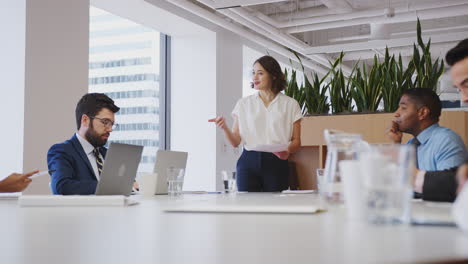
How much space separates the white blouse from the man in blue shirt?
667 millimetres

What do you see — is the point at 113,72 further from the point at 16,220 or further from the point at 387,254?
the point at 387,254

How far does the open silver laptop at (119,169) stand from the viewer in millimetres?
2072

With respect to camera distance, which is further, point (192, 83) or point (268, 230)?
point (192, 83)

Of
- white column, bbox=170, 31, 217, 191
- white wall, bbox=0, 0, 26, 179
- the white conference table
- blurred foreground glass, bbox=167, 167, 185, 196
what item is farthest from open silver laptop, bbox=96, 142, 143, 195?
white column, bbox=170, 31, 217, 191

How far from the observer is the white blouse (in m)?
3.60

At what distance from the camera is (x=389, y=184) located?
0.89 meters

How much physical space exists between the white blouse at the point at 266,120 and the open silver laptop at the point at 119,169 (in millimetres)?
1338

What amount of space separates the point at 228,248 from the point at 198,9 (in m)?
5.72

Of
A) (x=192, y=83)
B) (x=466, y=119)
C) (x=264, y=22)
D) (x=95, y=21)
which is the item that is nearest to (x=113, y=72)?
(x=95, y=21)

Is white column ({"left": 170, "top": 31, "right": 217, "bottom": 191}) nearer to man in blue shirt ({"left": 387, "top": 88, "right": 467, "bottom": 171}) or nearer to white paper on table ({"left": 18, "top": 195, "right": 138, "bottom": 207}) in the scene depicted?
man in blue shirt ({"left": 387, "top": 88, "right": 467, "bottom": 171})

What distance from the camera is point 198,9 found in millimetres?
6285

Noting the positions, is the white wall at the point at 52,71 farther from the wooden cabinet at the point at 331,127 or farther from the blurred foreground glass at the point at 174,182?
the blurred foreground glass at the point at 174,182

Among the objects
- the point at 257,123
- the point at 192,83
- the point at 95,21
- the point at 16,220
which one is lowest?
the point at 16,220

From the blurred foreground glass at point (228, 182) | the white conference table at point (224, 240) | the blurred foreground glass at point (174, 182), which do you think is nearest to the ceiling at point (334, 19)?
the blurred foreground glass at point (228, 182)
